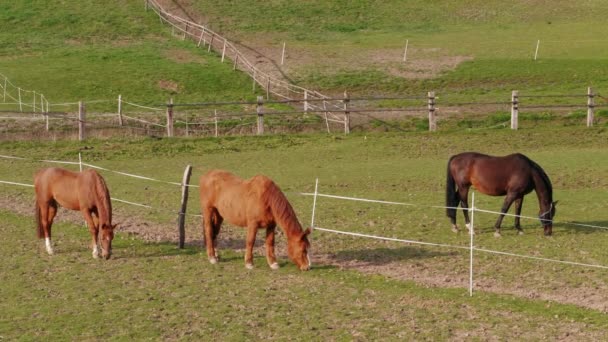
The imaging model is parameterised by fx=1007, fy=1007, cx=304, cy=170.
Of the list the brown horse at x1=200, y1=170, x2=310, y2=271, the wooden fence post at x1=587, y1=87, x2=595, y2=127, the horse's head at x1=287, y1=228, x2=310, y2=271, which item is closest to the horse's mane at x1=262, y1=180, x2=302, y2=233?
the brown horse at x1=200, y1=170, x2=310, y2=271

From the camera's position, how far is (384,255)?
15719mm

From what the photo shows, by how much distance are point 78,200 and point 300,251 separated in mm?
3779

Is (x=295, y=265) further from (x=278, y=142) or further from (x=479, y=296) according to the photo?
(x=278, y=142)

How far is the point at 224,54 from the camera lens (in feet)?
154

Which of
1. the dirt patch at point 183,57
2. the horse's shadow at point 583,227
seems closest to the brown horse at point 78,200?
the horse's shadow at point 583,227

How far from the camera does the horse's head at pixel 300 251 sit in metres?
14.4

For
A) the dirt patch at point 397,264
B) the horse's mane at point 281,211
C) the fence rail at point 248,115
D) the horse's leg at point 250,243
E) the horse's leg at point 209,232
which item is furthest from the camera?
the fence rail at point 248,115

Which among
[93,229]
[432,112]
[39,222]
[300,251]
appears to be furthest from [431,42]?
[300,251]

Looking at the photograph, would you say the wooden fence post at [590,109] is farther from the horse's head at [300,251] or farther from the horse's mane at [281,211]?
the horse's mane at [281,211]

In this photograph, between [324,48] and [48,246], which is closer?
[48,246]

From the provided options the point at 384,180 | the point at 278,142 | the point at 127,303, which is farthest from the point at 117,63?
the point at 127,303

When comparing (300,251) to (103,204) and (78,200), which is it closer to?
(103,204)

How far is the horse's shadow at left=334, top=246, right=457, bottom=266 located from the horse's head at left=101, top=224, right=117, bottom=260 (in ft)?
11.3

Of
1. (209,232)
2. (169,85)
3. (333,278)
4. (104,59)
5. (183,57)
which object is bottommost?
(333,278)
